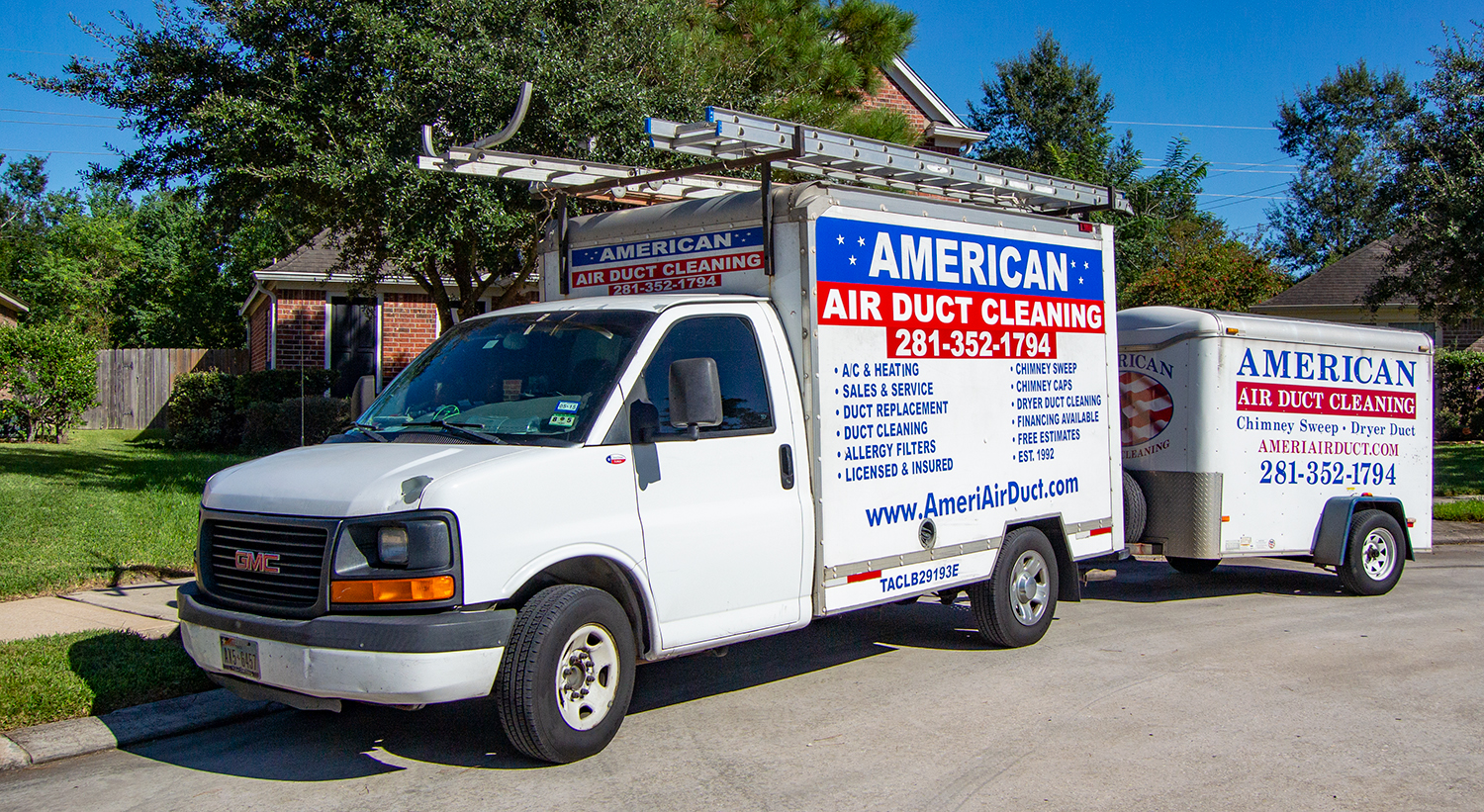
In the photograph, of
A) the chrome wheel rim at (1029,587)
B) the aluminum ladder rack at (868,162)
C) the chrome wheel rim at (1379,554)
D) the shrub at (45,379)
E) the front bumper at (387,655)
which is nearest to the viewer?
the front bumper at (387,655)

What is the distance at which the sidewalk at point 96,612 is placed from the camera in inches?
291

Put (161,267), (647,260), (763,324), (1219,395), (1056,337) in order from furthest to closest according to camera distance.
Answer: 1. (161,267)
2. (1219,395)
3. (1056,337)
4. (647,260)
5. (763,324)

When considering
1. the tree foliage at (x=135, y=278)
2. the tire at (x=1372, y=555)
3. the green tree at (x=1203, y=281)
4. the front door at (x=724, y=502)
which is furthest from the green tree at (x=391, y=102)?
the tree foliage at (x=135, y=278)

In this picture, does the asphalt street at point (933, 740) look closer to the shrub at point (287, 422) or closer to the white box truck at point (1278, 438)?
the white box truck at point (1278, 438)

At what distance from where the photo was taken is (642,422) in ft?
17.8

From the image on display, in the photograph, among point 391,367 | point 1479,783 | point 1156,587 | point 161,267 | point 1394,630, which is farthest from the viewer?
point 161,267

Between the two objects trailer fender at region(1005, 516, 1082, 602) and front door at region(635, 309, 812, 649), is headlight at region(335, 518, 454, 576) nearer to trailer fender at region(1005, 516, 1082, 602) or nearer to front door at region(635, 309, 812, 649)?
front door at region(635, 309, 812, 649)

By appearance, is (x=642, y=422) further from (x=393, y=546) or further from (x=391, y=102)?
(x=391, y=102)

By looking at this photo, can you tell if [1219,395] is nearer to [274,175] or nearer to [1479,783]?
[1479,783]

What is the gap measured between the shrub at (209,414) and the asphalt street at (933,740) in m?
16.5

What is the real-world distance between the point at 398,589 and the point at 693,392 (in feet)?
5.13

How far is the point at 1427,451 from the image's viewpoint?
1060cm

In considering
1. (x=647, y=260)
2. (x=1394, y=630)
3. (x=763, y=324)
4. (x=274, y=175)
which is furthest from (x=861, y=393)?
(x=274, y=175)

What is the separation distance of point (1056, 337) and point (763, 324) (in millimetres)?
2636
